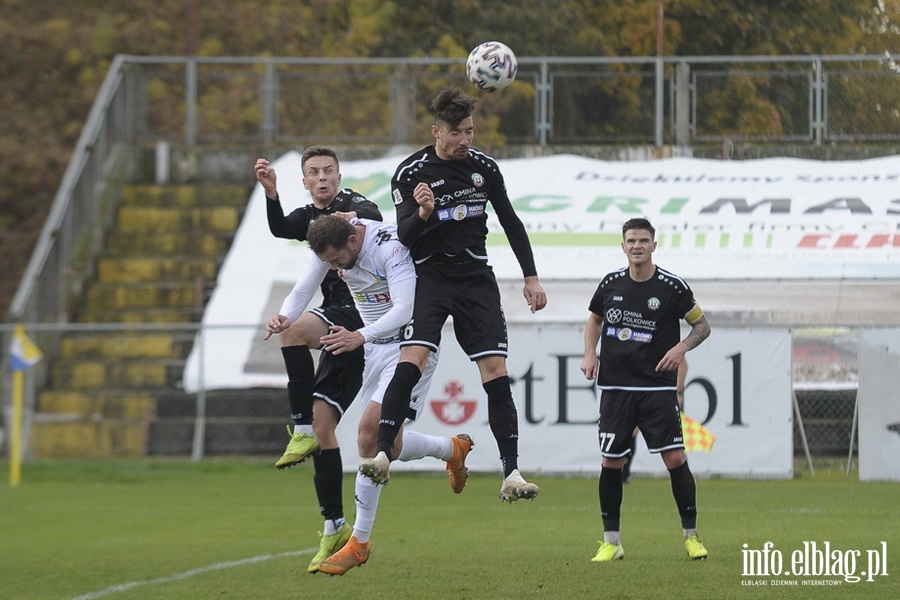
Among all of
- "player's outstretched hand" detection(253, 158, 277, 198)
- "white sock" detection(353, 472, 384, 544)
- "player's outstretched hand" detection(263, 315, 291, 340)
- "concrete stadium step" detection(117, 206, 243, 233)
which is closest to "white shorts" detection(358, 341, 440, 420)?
"white sock" detection(353, 472, 384, 544)

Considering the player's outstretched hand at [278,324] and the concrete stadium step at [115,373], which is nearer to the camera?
the player's outstretched hand at [278,324]

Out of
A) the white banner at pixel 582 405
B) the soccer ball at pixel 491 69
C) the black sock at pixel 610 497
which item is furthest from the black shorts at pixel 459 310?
the white banner at pixel 582 405

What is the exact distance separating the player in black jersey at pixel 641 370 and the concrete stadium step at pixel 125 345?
12272mm

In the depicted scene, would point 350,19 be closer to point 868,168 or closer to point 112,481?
point 868,168

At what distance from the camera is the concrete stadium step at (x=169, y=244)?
22.4 m

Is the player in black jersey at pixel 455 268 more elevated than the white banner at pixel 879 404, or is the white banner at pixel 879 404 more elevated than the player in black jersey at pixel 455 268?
the player in black jersey at pixel 455 268

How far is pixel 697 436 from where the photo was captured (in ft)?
55.0

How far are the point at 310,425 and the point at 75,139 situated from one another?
2386cm

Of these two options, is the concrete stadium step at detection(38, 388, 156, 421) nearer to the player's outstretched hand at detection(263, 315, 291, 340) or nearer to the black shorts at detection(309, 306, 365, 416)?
the black shorts at detection(309, 306, 365, 416)

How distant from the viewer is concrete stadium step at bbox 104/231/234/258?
22.4m

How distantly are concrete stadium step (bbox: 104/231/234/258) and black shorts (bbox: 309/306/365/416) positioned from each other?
13.5 meters

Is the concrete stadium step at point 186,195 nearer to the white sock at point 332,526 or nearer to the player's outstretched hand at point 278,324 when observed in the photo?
the white sock at point 332,526

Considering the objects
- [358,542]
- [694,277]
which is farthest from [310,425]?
[694,277]

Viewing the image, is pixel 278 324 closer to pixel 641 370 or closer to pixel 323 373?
pixel 323 373
